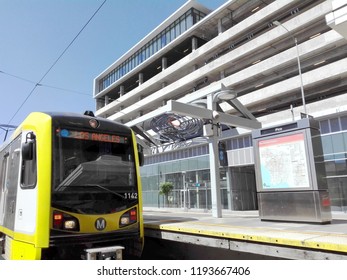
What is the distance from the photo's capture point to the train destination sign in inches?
256

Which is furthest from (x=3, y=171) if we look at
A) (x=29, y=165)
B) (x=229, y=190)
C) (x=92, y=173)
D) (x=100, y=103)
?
(x=100, y=103)

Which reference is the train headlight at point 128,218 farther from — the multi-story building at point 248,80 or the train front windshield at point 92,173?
the multi-story building at point 248,80

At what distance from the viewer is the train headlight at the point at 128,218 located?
265 inches

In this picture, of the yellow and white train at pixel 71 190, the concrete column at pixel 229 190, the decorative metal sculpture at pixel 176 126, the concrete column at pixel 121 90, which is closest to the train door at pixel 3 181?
the yellow and white train at pixel 71 190

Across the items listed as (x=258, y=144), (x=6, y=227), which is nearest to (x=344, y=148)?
(x=258, y=144)

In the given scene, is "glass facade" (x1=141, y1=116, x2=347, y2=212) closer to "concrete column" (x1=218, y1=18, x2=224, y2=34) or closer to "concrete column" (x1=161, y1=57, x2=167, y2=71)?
"concrete column" (x1=161, y1=57, x2=167, y2=71)

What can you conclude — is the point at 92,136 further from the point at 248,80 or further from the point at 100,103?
the point at 100,103

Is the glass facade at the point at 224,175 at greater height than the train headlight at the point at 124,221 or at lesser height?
greater

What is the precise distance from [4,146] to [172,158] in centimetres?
2657

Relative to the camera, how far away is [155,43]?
168ft

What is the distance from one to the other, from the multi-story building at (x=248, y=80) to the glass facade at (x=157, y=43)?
0.67ft

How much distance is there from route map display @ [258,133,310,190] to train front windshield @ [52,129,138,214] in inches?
163

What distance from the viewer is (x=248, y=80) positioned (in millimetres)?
36875
